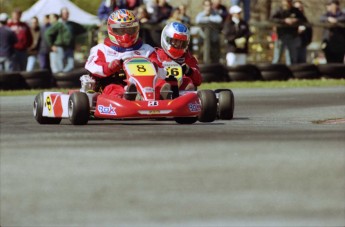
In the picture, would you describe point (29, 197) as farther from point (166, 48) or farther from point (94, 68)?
point (166, 48)

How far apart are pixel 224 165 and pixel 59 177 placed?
126cm

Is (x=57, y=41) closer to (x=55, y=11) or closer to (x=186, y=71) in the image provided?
(x=55, y=11)

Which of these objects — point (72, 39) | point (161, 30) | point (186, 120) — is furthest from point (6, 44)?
point (186, 120)

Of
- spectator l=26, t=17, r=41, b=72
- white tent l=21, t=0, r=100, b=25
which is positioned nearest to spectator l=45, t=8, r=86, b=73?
spectator l=26, t=17, r=41, b=72

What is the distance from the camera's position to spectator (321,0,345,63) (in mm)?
25047

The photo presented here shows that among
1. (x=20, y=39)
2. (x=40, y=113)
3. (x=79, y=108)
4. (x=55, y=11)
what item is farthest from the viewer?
(x=55, y=11)

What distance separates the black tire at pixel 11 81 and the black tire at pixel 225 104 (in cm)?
911

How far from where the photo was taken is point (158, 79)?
13.3m

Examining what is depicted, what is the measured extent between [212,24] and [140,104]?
11574 millimetres

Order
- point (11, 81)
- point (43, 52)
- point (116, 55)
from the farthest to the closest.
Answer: point (43, 52)
point (11, 81)
point (116, 55)

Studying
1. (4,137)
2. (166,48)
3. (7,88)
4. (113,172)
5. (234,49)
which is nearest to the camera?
(113,172)

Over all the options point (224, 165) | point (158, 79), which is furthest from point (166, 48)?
point (224, 165)

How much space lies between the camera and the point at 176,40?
14.3 metres

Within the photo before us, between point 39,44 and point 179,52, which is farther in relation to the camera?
point 39,44
